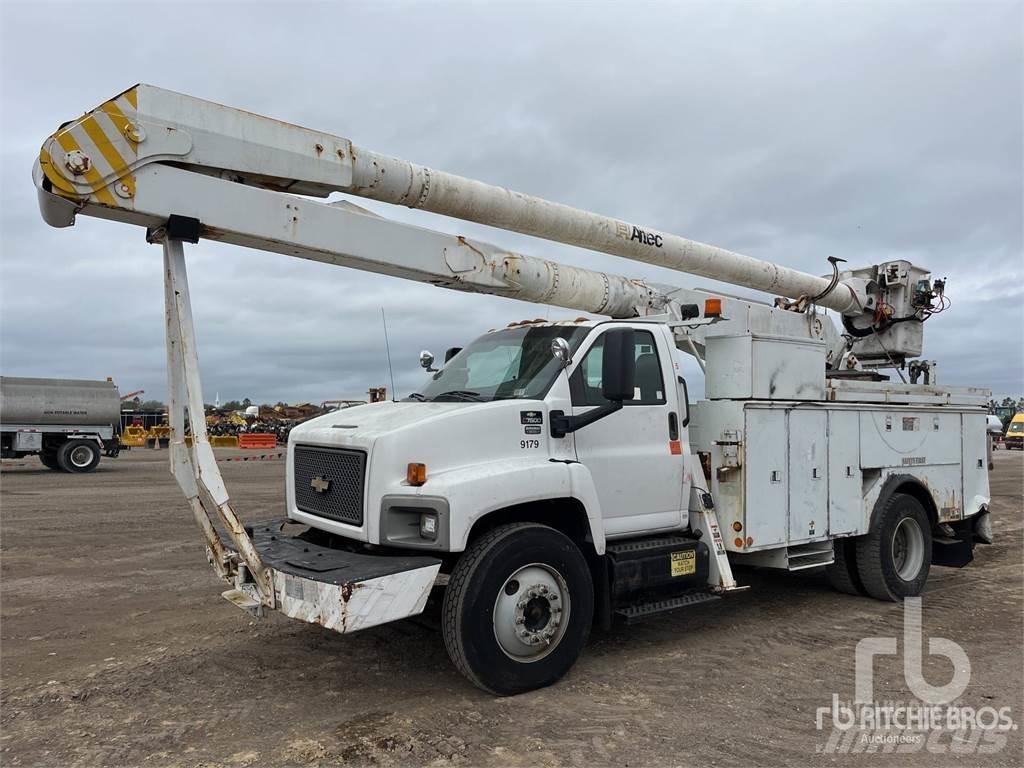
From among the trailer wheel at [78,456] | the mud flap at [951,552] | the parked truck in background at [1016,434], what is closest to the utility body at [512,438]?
the mud flap at [951,552]

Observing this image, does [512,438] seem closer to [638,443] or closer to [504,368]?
[504,368]

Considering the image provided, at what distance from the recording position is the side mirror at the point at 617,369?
5051mm

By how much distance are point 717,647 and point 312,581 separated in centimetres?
327

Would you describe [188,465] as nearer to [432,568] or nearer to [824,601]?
[432,568]

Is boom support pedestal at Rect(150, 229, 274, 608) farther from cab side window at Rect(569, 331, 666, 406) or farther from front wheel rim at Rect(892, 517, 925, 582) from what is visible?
front wheel rim at Rect(892, 517, 925, 582)

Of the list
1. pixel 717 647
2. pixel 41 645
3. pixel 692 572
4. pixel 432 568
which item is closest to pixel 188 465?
pixel 432 568

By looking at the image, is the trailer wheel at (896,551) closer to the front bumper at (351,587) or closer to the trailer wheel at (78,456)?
the front bumper at (351,587)

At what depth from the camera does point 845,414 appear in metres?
6.96

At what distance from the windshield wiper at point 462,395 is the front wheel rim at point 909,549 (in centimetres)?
486

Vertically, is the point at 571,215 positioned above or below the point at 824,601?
above

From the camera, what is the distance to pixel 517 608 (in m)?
4.77

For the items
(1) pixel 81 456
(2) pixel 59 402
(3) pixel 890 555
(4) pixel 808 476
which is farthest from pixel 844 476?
(1) pixel 81 456

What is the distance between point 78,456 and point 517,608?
2314cm

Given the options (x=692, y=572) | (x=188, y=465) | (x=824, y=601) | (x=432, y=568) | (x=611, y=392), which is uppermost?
(x=611, y=392)
